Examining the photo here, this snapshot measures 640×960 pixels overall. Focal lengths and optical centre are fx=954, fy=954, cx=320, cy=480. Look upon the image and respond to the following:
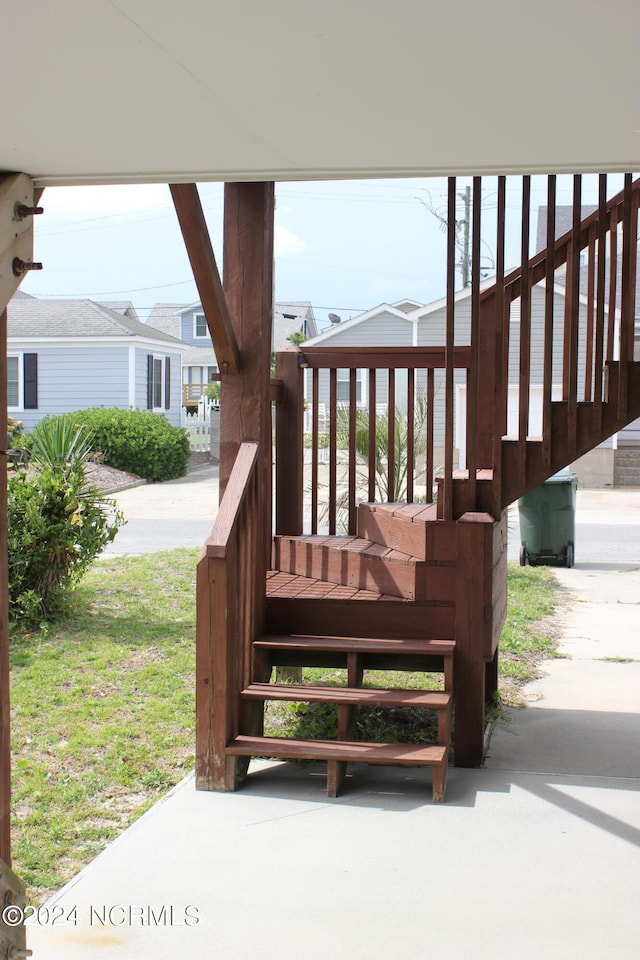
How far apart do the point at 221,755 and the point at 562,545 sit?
22.3 ft

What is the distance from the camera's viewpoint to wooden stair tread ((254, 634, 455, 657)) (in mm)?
4195

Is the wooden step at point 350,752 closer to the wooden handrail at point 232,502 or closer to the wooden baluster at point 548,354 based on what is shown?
the wooden handrail at point 232,502

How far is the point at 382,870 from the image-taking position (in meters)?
3.05

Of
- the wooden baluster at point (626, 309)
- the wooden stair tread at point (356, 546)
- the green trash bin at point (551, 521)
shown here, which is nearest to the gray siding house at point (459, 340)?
the green trash bin at point (551, 521)

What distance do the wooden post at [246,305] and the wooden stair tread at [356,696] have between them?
2.30 ft

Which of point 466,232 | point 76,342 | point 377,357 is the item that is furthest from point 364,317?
point 377,357

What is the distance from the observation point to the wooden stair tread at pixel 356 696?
394cm

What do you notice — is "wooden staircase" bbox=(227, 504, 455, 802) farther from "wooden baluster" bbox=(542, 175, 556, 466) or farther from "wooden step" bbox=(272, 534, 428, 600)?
"wooden baluster" bbox=(542, 175, 556, 466)

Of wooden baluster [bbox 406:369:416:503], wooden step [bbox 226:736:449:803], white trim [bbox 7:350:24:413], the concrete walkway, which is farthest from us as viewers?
white trim [bbox 7:350:24:413]

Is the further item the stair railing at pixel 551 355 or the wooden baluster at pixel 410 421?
the wooden baluster at pixel 410 421

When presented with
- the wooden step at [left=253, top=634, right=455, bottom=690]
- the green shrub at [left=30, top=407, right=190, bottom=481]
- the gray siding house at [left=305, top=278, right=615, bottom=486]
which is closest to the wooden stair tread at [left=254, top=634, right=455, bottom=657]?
the wooden step at [left=253, top=634, right=455, bottom=690]

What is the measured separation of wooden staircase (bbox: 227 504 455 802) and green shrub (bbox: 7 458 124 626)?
2.20 meters

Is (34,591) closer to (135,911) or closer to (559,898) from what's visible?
(135,911)

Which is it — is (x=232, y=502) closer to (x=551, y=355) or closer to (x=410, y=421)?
(x=551, y=355)
